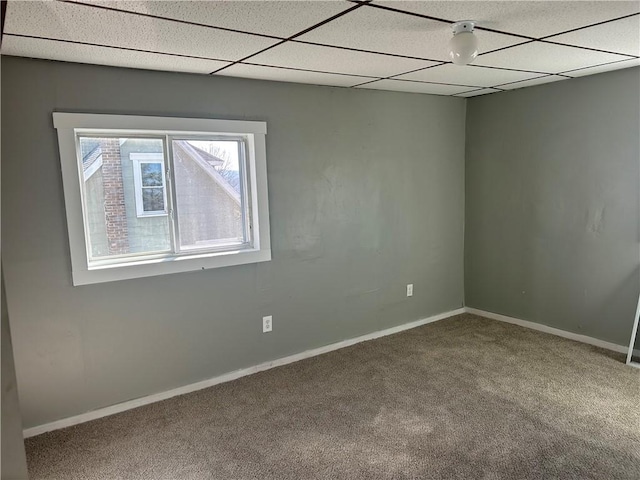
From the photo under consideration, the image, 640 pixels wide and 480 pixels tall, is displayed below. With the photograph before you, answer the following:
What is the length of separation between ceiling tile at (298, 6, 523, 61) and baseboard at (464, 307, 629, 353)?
2581 mm

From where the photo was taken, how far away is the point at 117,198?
9.11ft

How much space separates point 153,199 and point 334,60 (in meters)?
1.45

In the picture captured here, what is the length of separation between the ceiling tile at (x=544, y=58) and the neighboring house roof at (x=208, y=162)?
1.83m

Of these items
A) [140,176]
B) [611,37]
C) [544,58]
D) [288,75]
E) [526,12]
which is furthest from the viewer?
[288,75]

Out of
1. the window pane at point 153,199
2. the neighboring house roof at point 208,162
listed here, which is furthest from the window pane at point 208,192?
the window pane at point 153,199

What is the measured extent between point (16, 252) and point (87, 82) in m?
1.03

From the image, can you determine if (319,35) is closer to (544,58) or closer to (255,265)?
(544,58)

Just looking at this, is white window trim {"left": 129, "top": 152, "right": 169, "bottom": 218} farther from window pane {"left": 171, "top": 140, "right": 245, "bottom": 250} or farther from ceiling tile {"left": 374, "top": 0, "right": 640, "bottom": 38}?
ceiling tile {"left": 374, "top": 0, "right": 640, "bottom": 38}

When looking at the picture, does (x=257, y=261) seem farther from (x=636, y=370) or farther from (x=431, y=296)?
(x=636, y=370)

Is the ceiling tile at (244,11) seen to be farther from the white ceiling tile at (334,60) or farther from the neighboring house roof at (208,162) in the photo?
the neighboring house roof at (208,162)

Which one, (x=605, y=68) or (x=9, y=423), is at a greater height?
(x=605, y=68)

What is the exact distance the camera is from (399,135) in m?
3.91

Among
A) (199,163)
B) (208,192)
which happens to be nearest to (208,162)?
(199,163)

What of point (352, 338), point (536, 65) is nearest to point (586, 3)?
point (536, 65)
